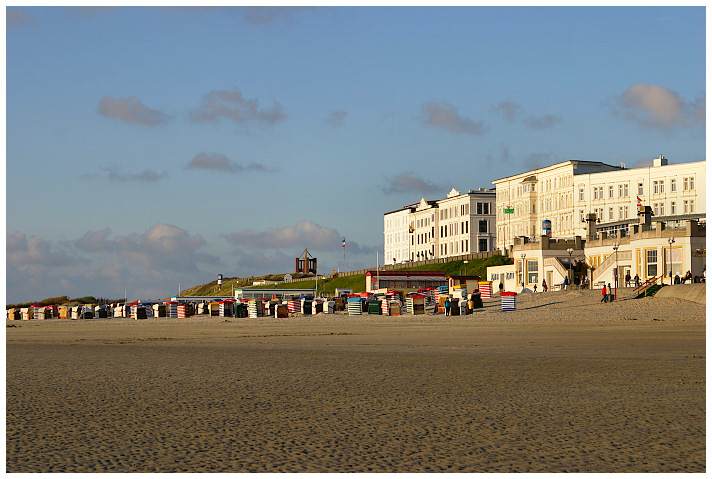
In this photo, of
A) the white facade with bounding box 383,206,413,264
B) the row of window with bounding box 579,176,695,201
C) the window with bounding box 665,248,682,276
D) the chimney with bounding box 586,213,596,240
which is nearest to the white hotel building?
the white facade with bounding box 383,206,413,264

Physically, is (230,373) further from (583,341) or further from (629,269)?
(629,269)

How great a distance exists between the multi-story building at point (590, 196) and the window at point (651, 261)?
29773 millimetres

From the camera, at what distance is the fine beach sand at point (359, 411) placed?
9156 mm

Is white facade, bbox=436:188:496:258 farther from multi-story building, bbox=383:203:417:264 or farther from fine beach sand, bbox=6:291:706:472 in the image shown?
fine beach sand, bbox=6:291:706:472

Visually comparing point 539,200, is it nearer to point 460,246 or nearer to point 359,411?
point 460,246

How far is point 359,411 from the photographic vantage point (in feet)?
40.8

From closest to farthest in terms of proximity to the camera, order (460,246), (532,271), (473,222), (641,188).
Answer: (532,271)
(641,188)
(473,222)
(460,246)

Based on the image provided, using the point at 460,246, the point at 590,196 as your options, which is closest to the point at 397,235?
the point at 460,246

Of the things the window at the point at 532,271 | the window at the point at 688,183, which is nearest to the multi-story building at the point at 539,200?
the window at the point at 688,183

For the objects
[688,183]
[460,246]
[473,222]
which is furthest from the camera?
[460,246]

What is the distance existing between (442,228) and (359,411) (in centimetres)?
15014

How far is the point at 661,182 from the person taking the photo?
385 ft

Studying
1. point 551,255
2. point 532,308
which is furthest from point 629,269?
point 532,308

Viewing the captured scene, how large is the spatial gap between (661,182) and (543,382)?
354 ft
